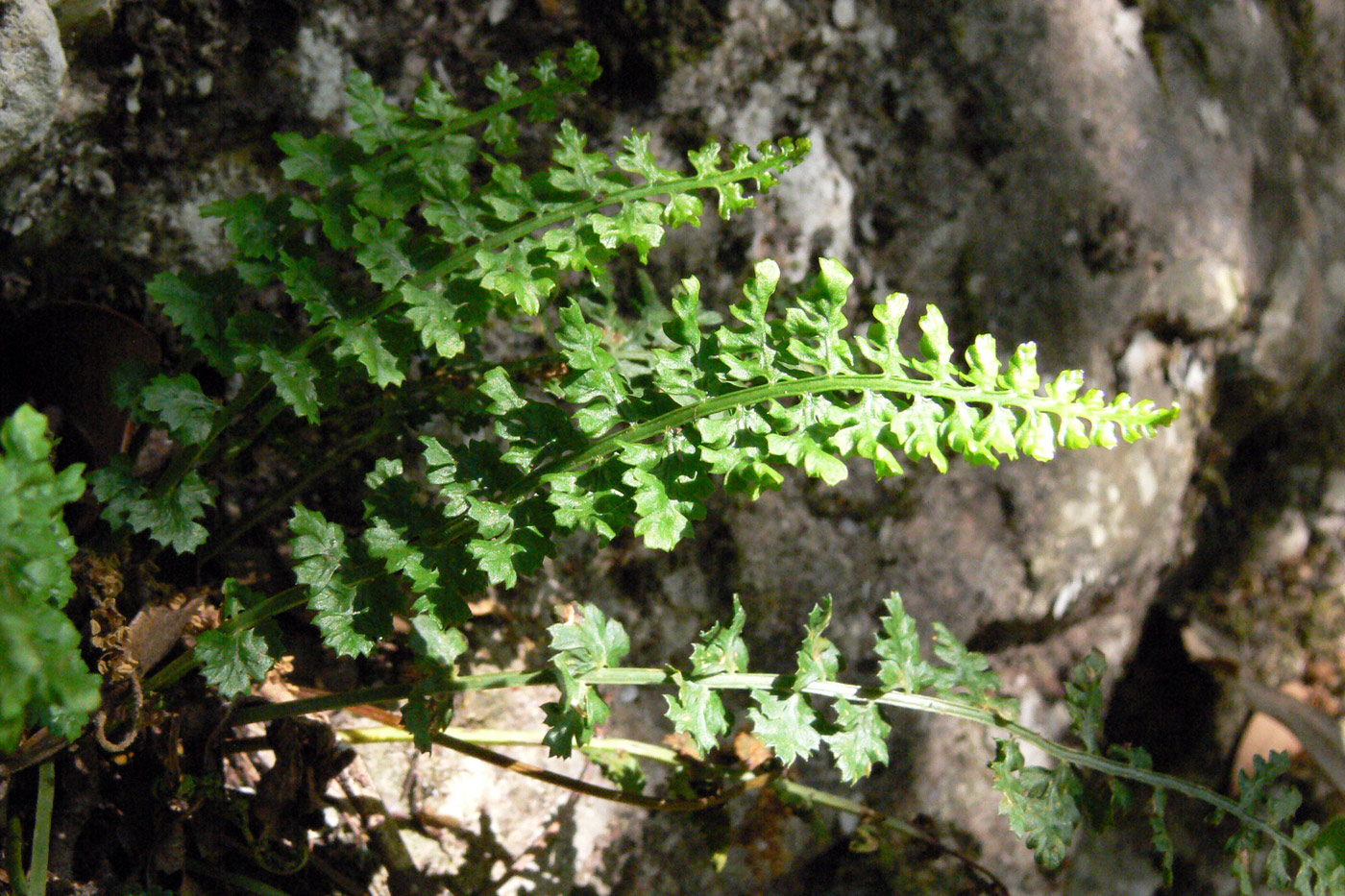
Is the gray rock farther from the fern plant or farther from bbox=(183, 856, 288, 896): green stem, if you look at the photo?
bbox=(183, 856, 288, 896): green stem

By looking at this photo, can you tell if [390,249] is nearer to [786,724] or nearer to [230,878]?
[786,724]

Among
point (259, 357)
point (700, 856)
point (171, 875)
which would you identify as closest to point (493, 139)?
point (259, 357)

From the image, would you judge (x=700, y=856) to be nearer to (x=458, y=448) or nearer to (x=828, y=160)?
(x=458, y=448)

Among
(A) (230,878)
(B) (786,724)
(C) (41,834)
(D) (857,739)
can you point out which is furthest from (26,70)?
(D) (857,739)

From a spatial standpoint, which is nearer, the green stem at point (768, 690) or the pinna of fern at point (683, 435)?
the pinna of fern at point (683, 435)

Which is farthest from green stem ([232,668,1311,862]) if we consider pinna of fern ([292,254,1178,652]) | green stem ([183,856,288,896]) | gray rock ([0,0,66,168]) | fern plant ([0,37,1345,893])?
gray rock ([0,0,66,168])

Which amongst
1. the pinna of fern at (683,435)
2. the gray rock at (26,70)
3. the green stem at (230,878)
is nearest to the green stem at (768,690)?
the pinna of fern at (683,435)

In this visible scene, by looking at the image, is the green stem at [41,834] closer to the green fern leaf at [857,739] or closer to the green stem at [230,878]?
the green stem at [230,878]
